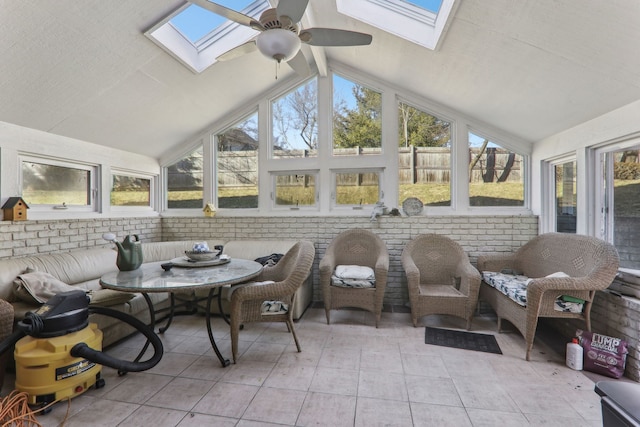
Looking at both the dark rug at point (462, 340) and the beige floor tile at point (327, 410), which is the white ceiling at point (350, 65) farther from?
the beige floor tile at point (327, 410)

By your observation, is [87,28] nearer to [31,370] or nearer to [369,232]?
[31,370]

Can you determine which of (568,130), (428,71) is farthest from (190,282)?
(568,130)

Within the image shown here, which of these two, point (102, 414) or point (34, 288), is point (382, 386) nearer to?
point (102, 414)

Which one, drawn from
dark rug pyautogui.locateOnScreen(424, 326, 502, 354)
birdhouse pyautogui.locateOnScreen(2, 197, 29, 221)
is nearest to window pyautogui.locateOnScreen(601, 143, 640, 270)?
dark rug pyautogui.locateOnScreen(424, 326, 502, 354)

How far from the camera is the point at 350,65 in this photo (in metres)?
4.11

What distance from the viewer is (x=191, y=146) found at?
4645 mm

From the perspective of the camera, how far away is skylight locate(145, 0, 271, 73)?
9.50ft

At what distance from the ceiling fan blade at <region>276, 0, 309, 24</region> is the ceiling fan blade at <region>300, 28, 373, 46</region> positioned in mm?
223

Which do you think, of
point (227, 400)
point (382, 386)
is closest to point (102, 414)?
point (227, 400)

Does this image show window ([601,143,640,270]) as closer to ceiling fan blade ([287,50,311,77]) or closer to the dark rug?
the dark rug

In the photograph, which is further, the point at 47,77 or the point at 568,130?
the point at 568,130

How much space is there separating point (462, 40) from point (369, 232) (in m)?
2.25

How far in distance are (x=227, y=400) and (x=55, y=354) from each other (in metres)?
1.09

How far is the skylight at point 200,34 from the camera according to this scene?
114 inches
